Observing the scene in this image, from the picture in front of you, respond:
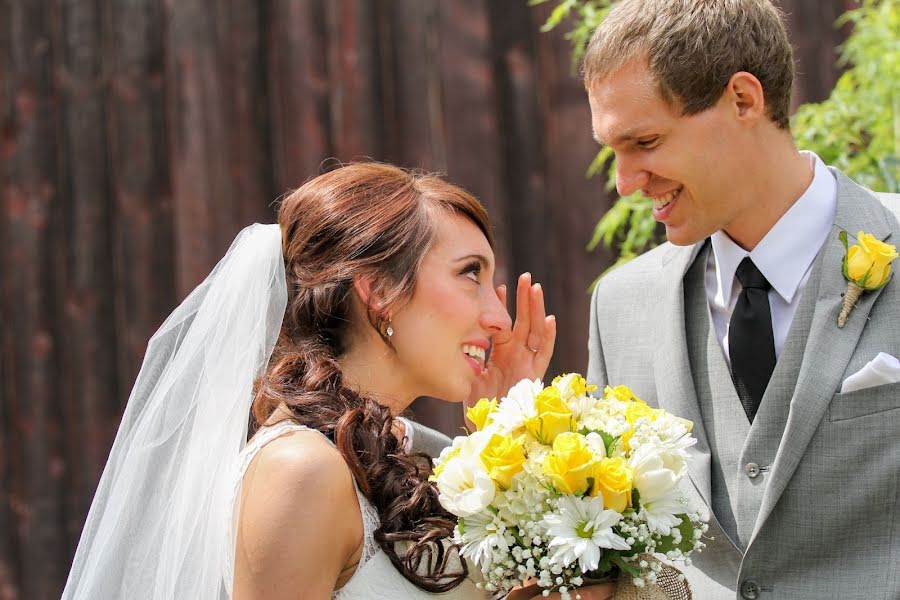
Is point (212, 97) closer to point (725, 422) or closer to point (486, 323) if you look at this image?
point (486, 323)

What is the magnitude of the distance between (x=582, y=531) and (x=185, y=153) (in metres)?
2.46

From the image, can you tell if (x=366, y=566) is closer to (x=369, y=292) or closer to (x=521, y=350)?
(x=369, y=292)

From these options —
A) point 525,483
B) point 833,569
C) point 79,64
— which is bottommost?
point 833,569

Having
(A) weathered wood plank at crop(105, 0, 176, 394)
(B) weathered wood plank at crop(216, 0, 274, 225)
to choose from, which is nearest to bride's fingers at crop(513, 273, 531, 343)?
(B) weathered wood plank at crop(216, 0, 274, 225)

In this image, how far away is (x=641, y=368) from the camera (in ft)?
9.71

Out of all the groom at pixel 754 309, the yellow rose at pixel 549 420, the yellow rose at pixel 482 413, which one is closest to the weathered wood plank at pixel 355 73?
the groom at pixel 754 309

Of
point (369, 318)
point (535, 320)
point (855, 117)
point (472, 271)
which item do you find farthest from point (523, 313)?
point (855, 117)

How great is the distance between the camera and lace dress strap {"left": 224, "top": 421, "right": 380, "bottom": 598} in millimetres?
2375

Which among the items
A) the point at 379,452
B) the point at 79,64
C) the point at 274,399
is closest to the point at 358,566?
the point at 379,452

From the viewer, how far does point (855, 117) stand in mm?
3607

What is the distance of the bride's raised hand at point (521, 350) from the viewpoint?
303 cm

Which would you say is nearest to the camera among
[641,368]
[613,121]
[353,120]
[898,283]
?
[898,283]

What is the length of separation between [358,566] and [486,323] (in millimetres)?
668

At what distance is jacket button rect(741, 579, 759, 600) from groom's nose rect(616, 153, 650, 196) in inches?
38.2
